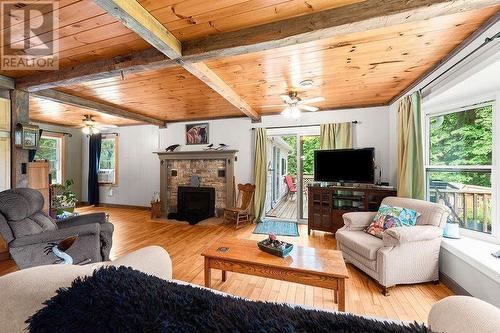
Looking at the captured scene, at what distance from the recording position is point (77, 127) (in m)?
6.12

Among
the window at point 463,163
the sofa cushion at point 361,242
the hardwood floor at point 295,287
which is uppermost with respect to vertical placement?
the window at point 463,163

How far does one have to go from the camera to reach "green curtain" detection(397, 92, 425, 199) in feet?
8.79

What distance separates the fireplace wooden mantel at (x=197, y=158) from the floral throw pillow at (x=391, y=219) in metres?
2.91

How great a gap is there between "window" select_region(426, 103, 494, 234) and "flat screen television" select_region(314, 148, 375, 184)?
2.46 ft

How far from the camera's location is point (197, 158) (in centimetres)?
503

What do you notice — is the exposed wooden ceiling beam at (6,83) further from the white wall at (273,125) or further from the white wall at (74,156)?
the white wall at (74,156)

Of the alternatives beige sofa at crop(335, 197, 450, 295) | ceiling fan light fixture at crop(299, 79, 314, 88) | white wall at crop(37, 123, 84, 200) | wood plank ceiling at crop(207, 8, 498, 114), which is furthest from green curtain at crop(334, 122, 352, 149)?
white wall at crop(37, 123, 84, 200)

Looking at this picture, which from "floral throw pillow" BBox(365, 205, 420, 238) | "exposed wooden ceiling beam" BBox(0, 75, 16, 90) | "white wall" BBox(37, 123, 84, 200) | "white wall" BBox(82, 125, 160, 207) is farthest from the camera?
"white wall" BBox(37, 123, 84, 200)

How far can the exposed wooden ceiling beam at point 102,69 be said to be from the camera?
2.01 metres

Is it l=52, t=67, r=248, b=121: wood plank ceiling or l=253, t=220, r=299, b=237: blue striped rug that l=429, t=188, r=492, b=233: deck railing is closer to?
l=253, t=220, r=299, b=237: blue striped rug

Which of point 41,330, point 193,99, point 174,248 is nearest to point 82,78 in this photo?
point 193,99

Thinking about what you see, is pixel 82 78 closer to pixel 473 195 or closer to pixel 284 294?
pixel 284 294

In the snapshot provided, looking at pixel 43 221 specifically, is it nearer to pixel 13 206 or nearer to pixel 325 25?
pixel 13 206

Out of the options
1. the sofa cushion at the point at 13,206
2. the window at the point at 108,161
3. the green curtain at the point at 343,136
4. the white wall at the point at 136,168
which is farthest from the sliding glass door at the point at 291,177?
the window at the point at 108,161
